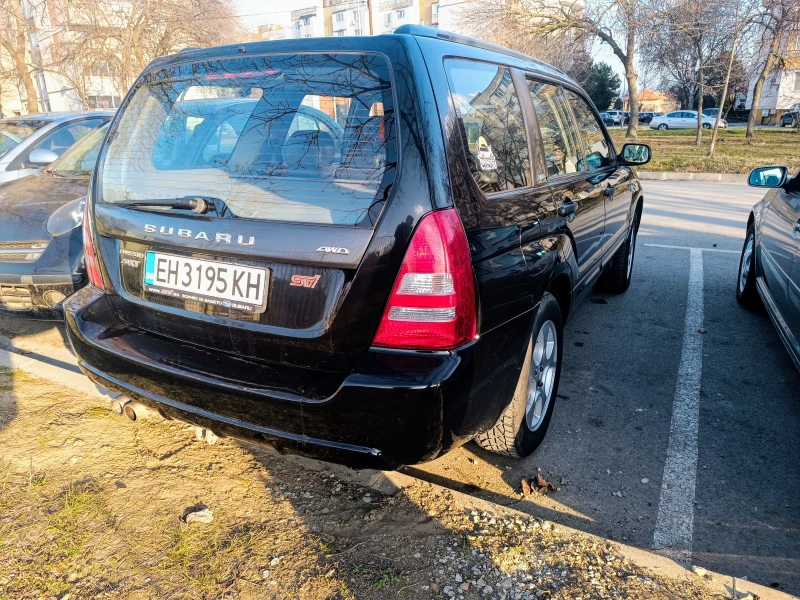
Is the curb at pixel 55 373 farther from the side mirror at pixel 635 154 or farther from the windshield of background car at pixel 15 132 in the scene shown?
the side mirror at pixel 635 154

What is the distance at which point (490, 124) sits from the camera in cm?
250

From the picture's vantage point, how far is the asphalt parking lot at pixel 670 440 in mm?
2461

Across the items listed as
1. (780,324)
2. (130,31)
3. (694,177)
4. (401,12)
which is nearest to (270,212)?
(780,324)

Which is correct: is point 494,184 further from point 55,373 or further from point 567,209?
point 55,373

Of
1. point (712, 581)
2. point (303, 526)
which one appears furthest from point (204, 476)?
point (712, 581)

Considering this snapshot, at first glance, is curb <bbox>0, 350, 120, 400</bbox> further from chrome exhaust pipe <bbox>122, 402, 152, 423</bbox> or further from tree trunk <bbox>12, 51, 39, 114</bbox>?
tree trunk <bbox>12, 51, 39, 114</bbox>

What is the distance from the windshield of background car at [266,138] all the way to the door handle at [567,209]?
3.99ft

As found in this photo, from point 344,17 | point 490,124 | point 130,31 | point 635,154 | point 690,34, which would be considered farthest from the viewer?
point 344,17

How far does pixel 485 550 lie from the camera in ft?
7.39

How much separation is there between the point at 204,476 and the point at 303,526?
0.61 metres

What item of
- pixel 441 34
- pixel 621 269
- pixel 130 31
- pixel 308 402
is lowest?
pixel 621 269

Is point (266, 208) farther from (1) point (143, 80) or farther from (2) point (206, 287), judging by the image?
(1) point (143, 80)

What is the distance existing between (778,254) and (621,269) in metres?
1.59

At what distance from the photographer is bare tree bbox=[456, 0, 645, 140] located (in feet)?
87.8
